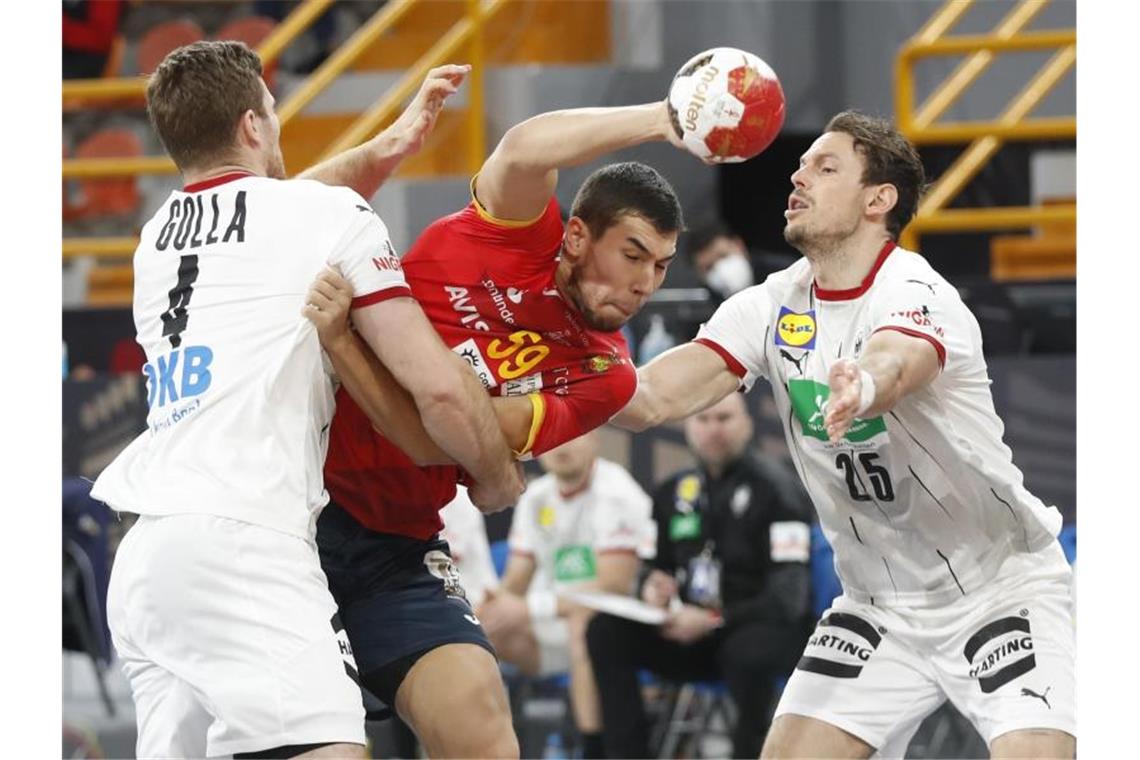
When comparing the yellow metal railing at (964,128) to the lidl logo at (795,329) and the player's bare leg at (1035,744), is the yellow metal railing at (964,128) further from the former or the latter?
the player's bare leg at (1035,744)

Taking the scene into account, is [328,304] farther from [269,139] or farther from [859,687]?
[859,687]

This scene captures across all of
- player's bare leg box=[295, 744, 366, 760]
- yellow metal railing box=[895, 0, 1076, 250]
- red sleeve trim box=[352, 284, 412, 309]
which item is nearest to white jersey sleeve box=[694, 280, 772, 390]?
red sleeve trim box=[352, 284, 412, 309]

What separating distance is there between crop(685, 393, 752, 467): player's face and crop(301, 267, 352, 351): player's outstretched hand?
432cm

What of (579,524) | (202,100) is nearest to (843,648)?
(202,100)

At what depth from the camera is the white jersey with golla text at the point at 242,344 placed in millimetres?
4059

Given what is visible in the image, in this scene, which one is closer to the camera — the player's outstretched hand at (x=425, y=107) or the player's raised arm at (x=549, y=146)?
the player's raised arm at (x=549, y=146)

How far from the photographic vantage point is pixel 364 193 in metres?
5.16

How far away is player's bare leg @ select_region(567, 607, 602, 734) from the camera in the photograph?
329 inches

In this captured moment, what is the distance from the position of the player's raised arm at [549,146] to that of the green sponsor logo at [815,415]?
973mm

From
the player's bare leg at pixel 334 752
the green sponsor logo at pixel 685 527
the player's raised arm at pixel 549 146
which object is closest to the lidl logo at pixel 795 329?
the player's raised arm at pixel 549 146

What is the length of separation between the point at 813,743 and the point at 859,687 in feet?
0.70

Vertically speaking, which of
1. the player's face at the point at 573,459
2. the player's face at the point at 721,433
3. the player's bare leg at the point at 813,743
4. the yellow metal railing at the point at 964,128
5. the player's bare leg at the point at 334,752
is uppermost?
the yellow metal railing at the point at 964,128

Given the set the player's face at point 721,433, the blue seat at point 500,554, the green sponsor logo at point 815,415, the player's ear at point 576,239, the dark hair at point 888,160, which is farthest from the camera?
the blue seat at point 500,554

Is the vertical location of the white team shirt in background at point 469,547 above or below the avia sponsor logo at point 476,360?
below
